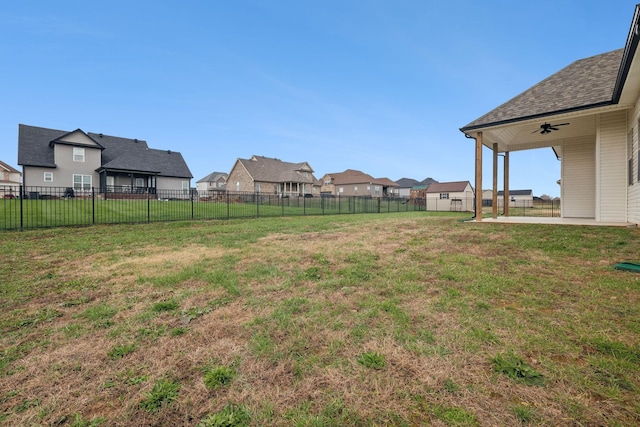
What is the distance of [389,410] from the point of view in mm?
1684

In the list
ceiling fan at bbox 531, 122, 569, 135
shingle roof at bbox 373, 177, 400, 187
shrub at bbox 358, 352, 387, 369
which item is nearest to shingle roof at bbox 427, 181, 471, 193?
shingle roof at bbox 373, 177, 400, 187

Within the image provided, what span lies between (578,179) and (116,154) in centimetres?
3545

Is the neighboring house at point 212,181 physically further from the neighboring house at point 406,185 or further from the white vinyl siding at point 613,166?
the white vinyl siding at point 613,166

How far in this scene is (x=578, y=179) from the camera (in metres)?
11.8

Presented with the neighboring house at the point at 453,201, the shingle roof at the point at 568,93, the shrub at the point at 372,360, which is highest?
the shingle roof at the point at 568,93

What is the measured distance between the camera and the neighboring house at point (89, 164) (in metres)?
23.7

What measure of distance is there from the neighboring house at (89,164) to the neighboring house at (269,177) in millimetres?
9507

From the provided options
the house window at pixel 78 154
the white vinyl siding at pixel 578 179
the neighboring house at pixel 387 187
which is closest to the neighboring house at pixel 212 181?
the neighboring house at pixel 387 187

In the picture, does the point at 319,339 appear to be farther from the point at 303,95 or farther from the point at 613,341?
the point at 303,95

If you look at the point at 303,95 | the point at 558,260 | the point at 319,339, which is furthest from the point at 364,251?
the point at 303,95

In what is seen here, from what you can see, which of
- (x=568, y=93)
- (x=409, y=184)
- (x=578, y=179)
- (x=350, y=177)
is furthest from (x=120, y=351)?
(x=409, y=184)

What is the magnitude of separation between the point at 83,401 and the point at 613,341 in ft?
13.2

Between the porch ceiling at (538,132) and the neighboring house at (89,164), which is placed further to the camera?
the neighboring house at (89,164)

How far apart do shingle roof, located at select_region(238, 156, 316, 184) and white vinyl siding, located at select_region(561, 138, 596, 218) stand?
3194 centimetres
